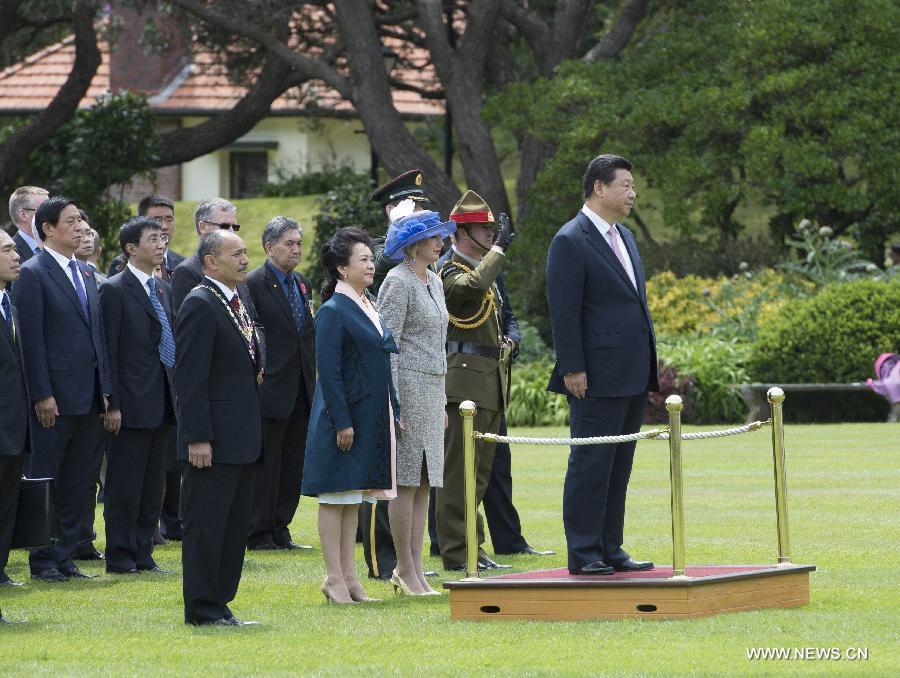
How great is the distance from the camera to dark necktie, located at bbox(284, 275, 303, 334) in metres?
11.8

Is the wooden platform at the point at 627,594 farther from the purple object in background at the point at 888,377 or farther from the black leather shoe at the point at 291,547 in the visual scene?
the purple object in background at the point at 888,377

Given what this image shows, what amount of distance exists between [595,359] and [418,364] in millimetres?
1179

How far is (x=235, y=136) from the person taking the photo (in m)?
30.5

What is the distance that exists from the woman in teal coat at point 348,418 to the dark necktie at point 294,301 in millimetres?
2799

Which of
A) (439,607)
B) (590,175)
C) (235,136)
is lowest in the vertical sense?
(439,607)

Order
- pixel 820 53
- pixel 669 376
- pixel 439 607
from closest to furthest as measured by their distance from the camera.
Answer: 1. pixel 439 607
2. pixel 669 376
3. pixel 820 53

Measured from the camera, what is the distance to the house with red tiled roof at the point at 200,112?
41.3 m

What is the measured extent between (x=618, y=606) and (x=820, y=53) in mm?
17316

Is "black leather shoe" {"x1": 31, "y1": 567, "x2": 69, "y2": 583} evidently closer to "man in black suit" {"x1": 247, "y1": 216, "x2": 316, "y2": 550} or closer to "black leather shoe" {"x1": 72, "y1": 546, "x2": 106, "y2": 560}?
"black leather shoe" {"x1": 72, "y1": 546, "x2": 106, "y2": 560}

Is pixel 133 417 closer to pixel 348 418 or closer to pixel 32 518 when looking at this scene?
pixel 32 518

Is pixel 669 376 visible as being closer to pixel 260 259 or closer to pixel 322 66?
pixel 322 66

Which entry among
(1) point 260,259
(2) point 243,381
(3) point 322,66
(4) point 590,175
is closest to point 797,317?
(3) point 322,66

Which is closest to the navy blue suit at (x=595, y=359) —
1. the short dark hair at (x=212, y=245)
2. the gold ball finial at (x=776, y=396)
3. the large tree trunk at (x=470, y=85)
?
the gold ball finial at (x=776, y=396)

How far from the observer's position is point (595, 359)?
28.3ft
